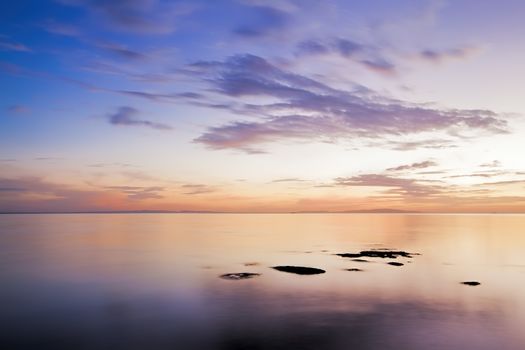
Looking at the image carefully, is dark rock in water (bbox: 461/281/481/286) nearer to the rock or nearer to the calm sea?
the rock

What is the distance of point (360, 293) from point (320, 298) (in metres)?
5.21

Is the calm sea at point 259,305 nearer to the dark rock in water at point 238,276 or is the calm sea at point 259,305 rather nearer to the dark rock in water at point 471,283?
the dark rock in water at point 471,283

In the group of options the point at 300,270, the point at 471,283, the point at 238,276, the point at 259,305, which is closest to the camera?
the point at 259,305

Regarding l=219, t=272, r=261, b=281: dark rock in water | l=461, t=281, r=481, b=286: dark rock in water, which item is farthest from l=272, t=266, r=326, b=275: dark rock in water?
l=461, t=281, r=481, b=286: dark rock in water

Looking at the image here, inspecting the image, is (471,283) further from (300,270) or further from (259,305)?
(259,305)

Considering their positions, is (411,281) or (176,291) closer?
(176,291)

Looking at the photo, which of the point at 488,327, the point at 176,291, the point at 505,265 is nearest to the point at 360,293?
the point at 488,327

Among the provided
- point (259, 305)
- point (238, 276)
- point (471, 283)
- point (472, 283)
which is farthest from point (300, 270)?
Answer: point (472, 283)

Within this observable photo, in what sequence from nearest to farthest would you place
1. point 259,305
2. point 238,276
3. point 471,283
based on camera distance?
point 259,305 < point 471,283 < point 238,276

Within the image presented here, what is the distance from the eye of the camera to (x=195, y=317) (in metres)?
33.2

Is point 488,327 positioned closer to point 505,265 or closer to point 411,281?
point 411,281

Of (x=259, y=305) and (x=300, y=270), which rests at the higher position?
(x=300, y=270)

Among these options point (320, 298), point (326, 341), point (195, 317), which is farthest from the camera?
point (320, 298)

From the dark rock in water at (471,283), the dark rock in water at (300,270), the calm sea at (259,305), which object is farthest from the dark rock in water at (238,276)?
the dark rock in water at (471,283)
